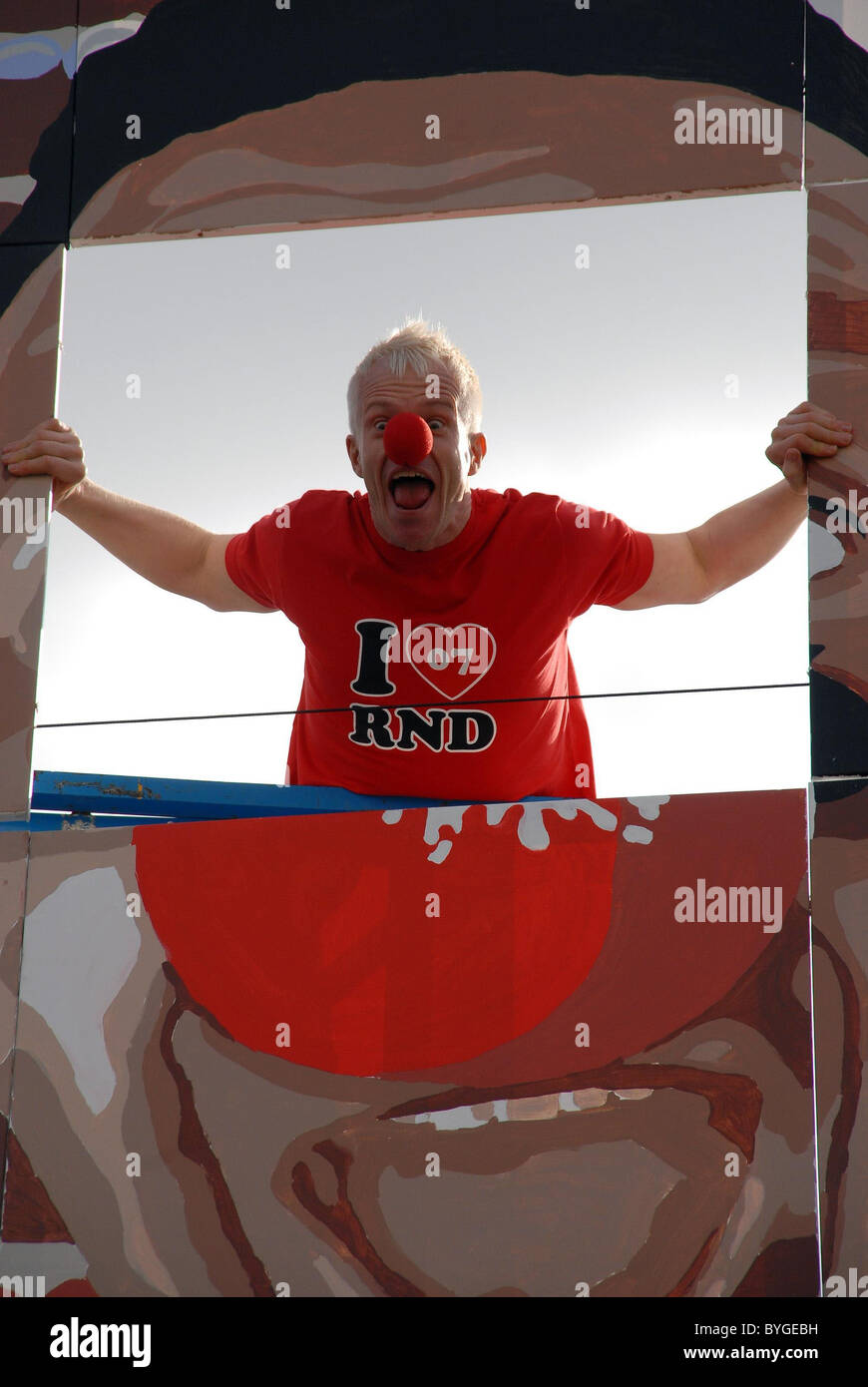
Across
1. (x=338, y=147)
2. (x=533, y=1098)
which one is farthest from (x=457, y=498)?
(x=533, y=1098)

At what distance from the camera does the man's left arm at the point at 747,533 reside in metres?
3.77

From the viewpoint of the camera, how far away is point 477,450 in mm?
4234

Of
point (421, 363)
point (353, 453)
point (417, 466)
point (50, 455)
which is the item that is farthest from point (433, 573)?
point (50, 455)

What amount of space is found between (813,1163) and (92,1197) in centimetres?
157

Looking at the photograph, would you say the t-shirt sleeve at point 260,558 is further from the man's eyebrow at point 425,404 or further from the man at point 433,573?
the man's eyebrow at point 425,404

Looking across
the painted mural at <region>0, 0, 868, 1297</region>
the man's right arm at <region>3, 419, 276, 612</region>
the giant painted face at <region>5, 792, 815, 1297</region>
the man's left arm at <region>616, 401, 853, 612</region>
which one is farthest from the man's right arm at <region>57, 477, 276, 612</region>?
the man's left arm at <region>616, 401, 853, 612</region>

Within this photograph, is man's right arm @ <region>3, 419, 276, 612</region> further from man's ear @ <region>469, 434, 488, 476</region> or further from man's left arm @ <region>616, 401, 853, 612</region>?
man's left arm @ <region>616, 401, 853, 612</region>

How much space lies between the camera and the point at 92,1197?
358cm

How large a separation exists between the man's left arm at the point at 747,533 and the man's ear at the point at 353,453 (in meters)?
0.77

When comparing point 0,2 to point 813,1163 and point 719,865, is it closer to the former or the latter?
point 719,865

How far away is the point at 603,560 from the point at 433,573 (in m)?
0.43

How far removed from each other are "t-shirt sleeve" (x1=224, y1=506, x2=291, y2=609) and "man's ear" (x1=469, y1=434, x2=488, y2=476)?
497 millimetres

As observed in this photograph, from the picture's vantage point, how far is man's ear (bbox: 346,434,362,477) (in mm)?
4227

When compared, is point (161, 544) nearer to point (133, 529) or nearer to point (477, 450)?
point (133, 529)
